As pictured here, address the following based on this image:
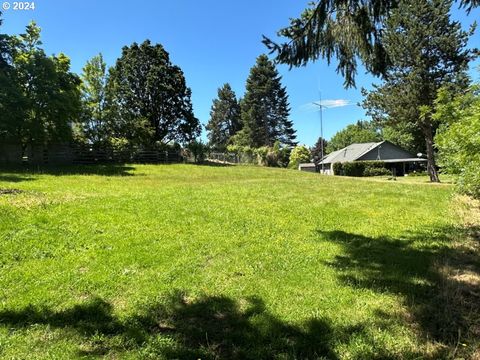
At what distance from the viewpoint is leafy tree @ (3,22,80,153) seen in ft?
66.3

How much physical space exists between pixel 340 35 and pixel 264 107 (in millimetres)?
58433

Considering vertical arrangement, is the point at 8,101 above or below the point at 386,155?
above

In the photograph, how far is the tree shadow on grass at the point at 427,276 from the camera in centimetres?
403

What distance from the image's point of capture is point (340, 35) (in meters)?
6.41

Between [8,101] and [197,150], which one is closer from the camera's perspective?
[8,101]

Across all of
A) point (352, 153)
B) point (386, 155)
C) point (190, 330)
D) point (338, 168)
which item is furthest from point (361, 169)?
point (190, 330)

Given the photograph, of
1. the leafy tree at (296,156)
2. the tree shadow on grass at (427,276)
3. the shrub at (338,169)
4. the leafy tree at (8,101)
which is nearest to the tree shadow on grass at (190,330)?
the tree shadow on grass at (427,276)

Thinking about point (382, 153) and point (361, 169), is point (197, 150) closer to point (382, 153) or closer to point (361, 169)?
point (361, 169)

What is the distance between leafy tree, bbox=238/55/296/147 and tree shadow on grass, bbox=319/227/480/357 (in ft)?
187

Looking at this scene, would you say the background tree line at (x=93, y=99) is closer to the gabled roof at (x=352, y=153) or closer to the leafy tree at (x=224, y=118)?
the gabled roof at (x=352, y=153)

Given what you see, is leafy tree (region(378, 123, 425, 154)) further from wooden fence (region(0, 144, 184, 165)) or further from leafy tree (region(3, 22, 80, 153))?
leafy tree (region(3, 22, 80, 153))

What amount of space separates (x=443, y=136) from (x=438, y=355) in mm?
6441

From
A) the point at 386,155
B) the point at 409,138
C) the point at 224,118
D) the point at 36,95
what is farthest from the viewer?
the point at 224,118

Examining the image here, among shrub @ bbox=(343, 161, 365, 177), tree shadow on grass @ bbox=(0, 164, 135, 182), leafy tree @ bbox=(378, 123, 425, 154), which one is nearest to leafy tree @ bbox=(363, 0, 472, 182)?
shrub @ bbox=(343, 161, 365, 177)
